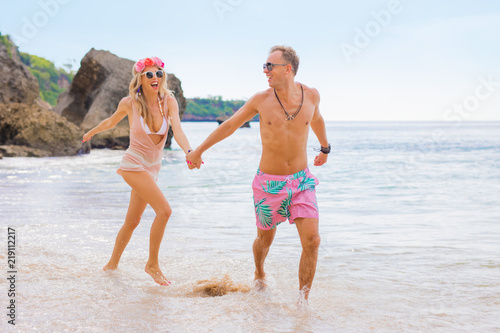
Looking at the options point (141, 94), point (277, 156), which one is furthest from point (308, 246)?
point (141, 94)

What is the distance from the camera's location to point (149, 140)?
4957mm

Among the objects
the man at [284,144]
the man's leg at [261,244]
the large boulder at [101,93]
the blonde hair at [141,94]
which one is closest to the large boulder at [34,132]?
the large boulder at [101,93]

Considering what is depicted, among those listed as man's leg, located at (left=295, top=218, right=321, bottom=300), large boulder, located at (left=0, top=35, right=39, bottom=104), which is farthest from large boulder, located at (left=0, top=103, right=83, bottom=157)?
man's leg, located at (left=295, top=218, right=321, bottom=300)

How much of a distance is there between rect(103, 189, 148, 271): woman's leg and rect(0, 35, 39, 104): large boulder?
954 inches

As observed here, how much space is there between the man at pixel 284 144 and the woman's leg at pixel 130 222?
42.1 inches

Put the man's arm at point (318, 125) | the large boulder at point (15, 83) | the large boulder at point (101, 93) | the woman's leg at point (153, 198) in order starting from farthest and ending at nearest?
1. the large boulder at point (101, 93)
2. the large boulder at point (15, 83)
3. the woman's leg at point (153, 198)
4. the man's arm at point (318, 125)

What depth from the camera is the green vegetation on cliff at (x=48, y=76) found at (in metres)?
123

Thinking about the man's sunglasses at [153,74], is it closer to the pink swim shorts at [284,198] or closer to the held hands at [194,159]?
the held hands at [194,159]

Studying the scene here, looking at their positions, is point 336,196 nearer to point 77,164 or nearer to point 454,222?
point 454,222

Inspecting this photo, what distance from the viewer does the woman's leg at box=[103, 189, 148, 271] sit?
5.16 m

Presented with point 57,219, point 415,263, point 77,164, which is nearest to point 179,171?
point 77,164

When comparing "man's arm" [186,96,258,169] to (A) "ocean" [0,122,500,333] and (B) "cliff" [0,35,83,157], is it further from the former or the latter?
(B) "cliff" [0,35,83,157]

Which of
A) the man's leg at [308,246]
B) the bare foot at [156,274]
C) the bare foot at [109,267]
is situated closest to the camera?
the man's leg at [308,246]

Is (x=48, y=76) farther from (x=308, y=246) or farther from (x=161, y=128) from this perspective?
(x=308, y=246)
